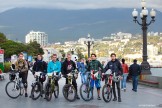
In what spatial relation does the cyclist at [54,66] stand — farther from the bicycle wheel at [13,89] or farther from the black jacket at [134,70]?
the black jacket at [134,70]

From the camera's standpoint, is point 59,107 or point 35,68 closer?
point 59,107

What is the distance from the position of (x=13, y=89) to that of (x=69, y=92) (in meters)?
2.48

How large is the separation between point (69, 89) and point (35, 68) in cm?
198

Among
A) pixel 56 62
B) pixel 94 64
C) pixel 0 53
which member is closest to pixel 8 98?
pixel 56 62

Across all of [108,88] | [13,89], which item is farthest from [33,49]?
[108,88]

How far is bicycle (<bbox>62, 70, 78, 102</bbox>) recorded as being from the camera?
16.0m

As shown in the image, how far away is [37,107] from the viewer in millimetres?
13984

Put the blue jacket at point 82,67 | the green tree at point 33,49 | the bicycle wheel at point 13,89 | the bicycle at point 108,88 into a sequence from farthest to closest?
the green tree at point 33,49, the blue jacket at point 82,67, the bicycle wheel at point 13,89, the bicycle at point 108,88

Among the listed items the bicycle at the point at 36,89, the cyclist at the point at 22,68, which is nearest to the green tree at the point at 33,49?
the cyclist at the point at 22,68

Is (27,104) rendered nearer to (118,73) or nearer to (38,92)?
(38,92)

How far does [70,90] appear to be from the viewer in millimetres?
16094

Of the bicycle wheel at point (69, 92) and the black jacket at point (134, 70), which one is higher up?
the black jacket at point (134, 70)

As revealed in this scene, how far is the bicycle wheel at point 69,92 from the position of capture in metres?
16.0

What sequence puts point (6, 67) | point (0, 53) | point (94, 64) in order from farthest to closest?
→ point (6, 67)
point (0, 53)
point (94, 64)
